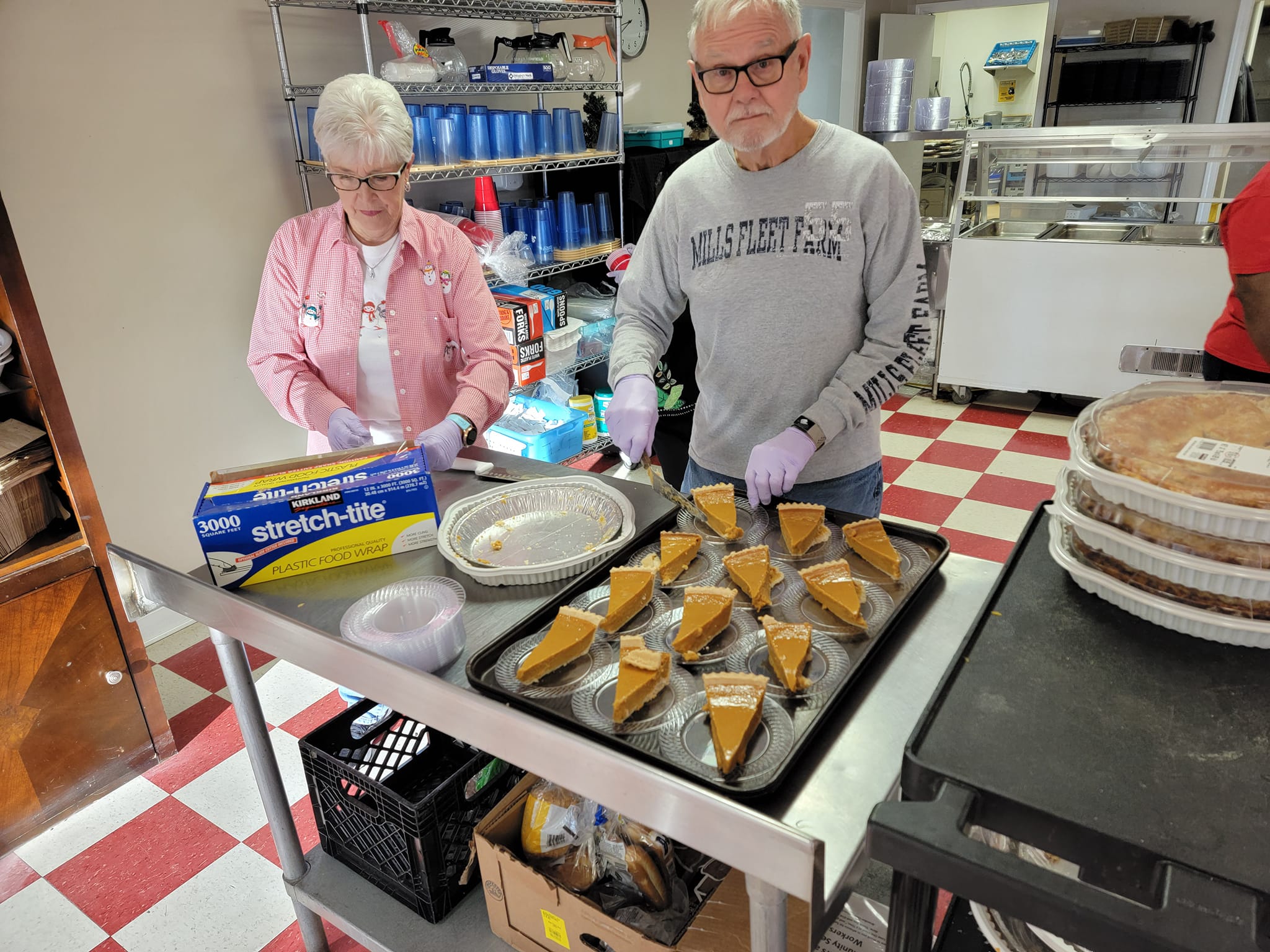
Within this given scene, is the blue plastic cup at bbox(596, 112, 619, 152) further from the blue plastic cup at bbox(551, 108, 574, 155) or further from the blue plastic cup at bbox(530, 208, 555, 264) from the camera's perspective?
the blue plastic cup at bbox(530, 208, 555, 264)

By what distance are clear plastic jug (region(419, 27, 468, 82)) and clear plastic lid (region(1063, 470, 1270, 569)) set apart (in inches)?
117

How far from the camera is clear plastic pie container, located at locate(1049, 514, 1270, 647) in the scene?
90cm

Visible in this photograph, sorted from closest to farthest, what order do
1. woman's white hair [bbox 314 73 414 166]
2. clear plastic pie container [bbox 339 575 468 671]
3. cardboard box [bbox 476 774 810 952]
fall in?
clear plastic pie container [bbox 339 575 468 671] → cardboard box [bbox 476 774 810 952] → woman's white hair [bbox 314 73 414 166]

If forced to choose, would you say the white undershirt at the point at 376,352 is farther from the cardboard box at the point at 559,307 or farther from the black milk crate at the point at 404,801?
the cardboard box at the point at 559,307

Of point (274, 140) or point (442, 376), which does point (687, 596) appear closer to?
point (442, 376)

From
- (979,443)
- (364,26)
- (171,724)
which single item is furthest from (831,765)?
(979,443)

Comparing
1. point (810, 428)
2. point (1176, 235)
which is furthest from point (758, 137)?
point (1176, 235)

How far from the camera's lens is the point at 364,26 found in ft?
9.28

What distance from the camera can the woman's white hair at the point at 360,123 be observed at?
1896 mm

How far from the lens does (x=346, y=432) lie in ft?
6.25

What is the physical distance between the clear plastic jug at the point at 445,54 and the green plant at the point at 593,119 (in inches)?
32.3

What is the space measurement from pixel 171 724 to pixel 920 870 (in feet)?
8.50

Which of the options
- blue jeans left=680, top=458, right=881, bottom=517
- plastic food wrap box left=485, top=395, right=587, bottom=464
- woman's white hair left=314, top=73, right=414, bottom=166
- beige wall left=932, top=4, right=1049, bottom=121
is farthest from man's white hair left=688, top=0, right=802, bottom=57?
beige wall left=932, top=4, right=1049, bottom=121

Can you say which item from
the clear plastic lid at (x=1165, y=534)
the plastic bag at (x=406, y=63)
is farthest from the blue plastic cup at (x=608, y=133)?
the clear plastic lid at (x=1165, y=534)
